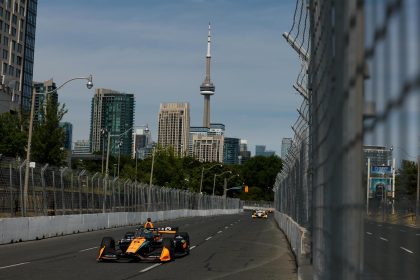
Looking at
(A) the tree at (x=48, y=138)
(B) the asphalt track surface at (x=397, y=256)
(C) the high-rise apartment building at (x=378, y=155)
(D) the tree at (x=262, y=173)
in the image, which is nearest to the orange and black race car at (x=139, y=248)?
(B) the asphalt track surface at (x=397, y=256)

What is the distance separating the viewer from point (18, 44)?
122188 millimetres

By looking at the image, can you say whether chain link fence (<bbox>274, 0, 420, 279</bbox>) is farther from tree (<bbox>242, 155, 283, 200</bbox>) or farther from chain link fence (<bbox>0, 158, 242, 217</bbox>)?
tree (<bbox>242, 155, 283, 200</bbox>)

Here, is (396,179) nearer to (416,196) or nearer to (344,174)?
(416,196)

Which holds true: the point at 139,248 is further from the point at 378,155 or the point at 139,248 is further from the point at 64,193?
the point at 64,193

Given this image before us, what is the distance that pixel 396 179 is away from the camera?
88.9 inches

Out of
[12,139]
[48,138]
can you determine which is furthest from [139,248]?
[12,139]

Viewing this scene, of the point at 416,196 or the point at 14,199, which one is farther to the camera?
the point at 14,199

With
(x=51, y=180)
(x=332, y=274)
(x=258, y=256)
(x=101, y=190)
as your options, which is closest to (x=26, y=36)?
(x=101, y=190)

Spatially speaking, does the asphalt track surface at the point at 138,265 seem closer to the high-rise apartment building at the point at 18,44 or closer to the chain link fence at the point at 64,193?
the chain link fence at the point at 64,193

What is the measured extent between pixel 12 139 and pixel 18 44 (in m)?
65.9

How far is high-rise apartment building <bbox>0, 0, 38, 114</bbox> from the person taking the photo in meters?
→ 115

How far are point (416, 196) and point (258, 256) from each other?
18.1 m

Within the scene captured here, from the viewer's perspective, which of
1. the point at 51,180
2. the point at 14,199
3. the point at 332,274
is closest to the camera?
the point at 332,274

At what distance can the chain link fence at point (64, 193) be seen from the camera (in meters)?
26.0
